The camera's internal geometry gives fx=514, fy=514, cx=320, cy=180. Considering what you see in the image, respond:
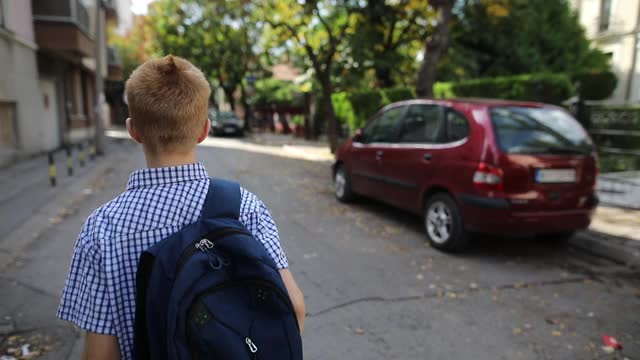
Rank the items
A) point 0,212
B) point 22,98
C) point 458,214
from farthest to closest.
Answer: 1. point 22,98
2. point 0,212
3. point 458,214

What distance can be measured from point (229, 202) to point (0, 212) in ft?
25.8

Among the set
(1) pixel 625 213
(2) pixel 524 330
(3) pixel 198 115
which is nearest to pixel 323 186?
(1) pixel 625 213

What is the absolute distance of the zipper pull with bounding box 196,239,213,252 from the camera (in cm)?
128

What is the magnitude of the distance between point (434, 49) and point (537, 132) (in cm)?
608

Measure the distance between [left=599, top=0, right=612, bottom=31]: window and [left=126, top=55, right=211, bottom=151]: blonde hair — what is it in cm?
3229

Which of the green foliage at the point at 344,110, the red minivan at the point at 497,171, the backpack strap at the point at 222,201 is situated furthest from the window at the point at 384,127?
the green foliage at the point at 344,110

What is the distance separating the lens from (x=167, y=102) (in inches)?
54.8

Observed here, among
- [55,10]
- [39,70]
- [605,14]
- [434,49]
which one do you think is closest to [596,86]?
[434,49]

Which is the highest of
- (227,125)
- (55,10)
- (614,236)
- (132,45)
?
(132,45)

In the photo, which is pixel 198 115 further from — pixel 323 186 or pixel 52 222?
pixel 323 186

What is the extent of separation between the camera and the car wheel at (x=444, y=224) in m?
5.65

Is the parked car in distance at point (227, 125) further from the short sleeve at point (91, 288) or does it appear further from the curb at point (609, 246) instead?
the short sleeve at point (91, 288)

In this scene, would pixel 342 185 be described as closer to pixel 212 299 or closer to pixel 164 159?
pixel 164 159

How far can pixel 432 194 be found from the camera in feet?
20.2
